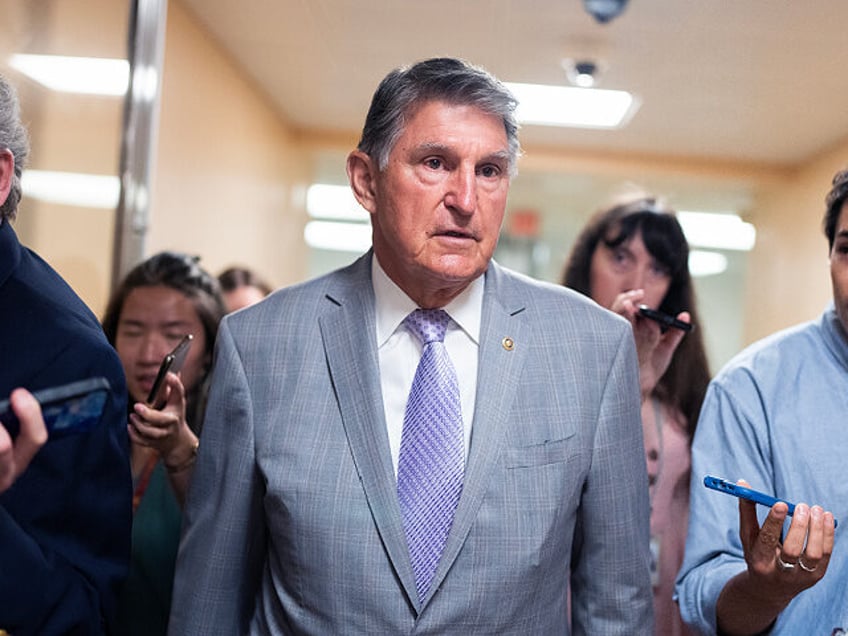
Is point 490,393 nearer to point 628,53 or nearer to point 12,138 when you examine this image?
point 12,138

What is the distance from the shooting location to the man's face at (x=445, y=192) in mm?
1389

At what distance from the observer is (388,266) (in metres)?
1.52

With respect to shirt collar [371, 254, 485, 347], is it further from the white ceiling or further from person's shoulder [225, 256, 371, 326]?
the white ceiling

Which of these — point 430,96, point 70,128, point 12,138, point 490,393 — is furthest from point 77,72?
point 490,393

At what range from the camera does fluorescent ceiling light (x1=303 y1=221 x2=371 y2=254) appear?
12.6 ft

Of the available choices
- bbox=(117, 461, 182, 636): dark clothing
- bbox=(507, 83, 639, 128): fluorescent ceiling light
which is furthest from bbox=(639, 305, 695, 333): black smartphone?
bbox=(507, 83, 639, 128): fluorescent ceiling light

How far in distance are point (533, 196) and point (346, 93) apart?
1491 mm

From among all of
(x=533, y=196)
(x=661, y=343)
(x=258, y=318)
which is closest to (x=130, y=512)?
(x=258, y=318)

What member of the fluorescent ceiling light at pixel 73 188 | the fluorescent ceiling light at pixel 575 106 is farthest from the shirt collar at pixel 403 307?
the fluorescent ceiling light at pixel 575 106

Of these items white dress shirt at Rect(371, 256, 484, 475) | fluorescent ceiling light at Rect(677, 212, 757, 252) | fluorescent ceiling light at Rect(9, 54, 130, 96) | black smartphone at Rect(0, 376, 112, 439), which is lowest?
black smartphone at Rect(0, 376, 112, 439)

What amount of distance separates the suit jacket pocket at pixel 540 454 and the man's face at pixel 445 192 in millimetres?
266

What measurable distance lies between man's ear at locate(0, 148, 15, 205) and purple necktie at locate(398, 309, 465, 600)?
63cm

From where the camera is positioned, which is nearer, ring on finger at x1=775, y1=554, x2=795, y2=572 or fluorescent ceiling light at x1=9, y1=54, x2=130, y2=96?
ring on finger at x1=775, y1=554, x2=795, y2=572

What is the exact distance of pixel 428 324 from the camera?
4.83 ft
